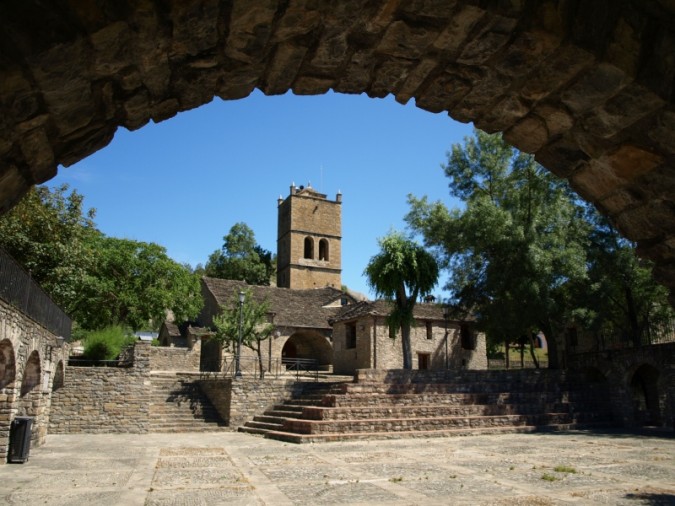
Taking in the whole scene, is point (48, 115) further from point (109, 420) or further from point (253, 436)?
point (109, 420)

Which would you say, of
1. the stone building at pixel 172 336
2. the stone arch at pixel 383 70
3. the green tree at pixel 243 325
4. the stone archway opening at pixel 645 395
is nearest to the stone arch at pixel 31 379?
the green tree at pixel 243 325

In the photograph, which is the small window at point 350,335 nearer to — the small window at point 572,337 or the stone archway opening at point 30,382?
the small window at point 572,337

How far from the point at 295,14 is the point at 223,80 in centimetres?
61

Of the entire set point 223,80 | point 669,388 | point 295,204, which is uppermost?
point 295,204

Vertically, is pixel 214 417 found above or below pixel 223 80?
below

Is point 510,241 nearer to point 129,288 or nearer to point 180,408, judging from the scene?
point 180,408

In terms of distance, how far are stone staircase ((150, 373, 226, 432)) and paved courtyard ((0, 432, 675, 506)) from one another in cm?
430

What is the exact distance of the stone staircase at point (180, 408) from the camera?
19.5 meters

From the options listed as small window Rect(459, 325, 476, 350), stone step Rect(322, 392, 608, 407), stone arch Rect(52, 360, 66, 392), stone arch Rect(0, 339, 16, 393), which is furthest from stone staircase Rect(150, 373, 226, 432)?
small window Rect(459, 325, 476, 350)

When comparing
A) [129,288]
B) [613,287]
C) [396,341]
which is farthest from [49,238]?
[613,287]

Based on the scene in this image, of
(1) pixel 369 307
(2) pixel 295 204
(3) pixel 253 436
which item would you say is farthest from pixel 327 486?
(2) pixel 295 204

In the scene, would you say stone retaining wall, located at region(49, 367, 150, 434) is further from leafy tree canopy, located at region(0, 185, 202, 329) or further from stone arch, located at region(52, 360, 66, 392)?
leafy tree canopy, located at region(0, 185, 202, 329)

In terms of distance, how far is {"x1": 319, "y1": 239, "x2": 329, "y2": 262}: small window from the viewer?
53094 millimetres

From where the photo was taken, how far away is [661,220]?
11.4 ft
